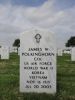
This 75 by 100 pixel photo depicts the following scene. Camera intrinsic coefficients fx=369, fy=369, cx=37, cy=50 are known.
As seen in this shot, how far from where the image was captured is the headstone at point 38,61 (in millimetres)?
9641

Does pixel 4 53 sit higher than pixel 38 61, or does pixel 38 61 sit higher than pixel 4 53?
pixel 4 53

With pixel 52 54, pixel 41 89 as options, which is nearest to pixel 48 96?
pixel 41 89

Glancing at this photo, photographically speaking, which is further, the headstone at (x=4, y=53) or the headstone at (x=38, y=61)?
the headstone at (x=4, y=53)

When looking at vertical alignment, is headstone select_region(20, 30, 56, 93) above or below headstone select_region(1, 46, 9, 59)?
below

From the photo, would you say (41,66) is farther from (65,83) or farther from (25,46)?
(65,83)

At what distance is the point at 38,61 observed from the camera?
969 centimetres

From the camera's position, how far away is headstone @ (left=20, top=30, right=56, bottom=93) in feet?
31.6

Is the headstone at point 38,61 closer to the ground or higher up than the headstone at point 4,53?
closer to the ground

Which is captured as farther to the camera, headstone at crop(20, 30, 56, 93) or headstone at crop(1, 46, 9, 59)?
headstone at crop(1, 46, 9, 59)

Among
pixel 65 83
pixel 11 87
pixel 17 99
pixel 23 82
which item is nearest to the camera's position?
pixel 17 99

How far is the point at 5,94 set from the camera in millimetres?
9672

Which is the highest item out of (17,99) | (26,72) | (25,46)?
(25,46)

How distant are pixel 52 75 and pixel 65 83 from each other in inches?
97.8

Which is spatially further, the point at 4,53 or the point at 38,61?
the point at 4,53
